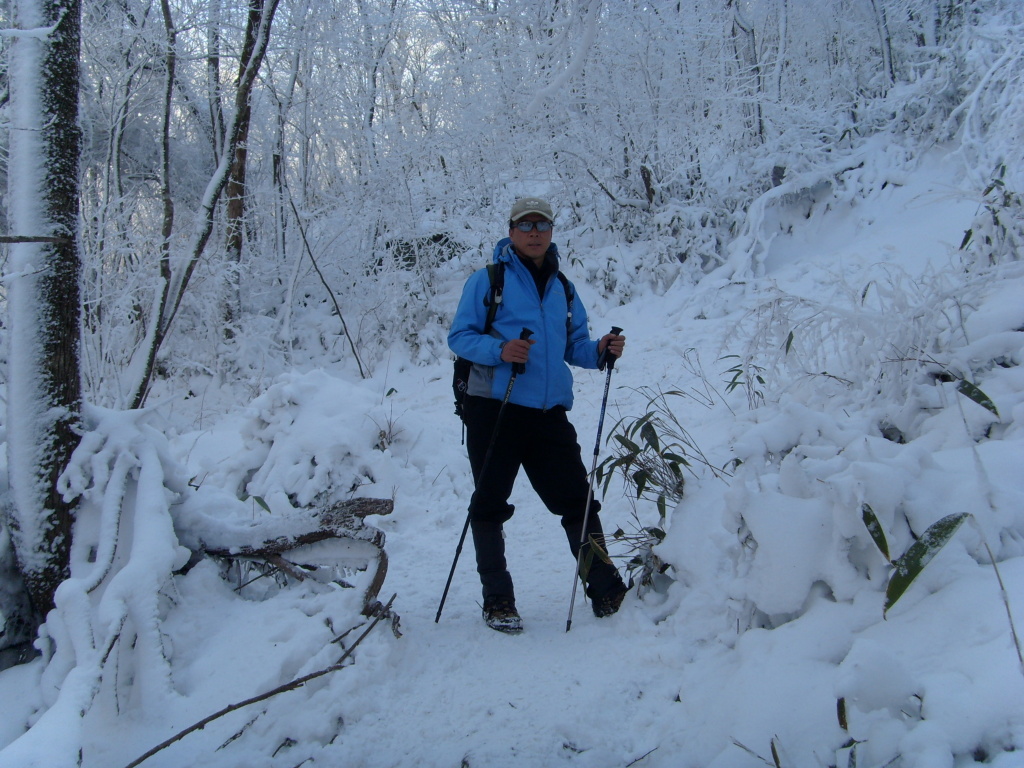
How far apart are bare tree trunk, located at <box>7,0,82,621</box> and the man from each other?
1510 millimetres

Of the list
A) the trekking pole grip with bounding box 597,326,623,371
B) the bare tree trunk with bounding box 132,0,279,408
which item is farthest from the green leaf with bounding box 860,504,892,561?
the bare tree trunk with bounding box 132,0,279,408

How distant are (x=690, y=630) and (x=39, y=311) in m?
2.50

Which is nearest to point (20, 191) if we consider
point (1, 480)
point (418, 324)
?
point (1, 480)

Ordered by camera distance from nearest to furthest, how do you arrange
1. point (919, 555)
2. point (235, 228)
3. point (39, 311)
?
1. point (919, 555)
2. point (39, 311)
3. point (235, 228)

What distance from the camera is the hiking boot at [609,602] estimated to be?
8.90ft

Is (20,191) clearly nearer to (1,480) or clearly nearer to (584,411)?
(1,480)

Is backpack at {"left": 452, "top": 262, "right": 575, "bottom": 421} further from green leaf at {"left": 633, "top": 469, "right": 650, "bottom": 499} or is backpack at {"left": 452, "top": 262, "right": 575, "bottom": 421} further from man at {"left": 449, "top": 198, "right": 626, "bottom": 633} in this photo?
green leaf at {"left": 633, "top": 469, "right": 650, "bottom": 499}

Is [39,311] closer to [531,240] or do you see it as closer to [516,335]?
[516,335]

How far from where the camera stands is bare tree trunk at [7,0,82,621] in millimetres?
2064

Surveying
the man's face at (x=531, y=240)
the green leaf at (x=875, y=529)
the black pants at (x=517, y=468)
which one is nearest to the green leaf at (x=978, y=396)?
the green leaf at (x=875, y=529)

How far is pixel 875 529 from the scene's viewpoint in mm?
1757

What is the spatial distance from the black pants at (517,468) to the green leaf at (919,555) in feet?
4.49

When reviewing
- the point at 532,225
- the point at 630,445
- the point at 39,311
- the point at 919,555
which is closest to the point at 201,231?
the point at 39,311

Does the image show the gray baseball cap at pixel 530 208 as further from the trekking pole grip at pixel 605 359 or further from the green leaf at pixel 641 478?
the green leaf at pixel 641 478
